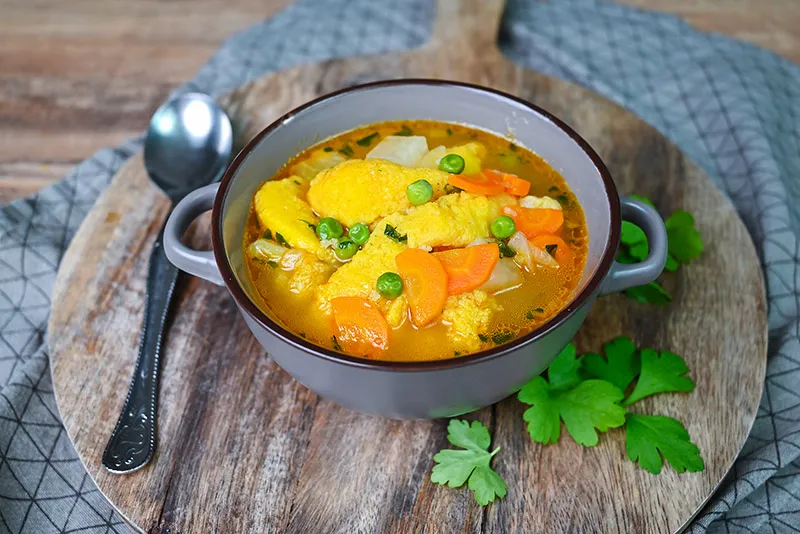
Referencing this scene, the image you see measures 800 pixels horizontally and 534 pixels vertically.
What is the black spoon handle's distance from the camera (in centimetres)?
244

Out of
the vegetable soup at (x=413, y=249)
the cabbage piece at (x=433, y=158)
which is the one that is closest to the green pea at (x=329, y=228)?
the vegetable soup at (x=413, y=249)

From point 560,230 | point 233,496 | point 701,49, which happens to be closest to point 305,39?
point 701,49

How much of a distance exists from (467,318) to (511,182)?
640 millimetres

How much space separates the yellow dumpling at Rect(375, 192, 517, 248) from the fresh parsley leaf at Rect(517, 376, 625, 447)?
1.79ft

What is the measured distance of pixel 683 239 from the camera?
297 centimetres

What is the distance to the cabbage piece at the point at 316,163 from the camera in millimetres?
2820

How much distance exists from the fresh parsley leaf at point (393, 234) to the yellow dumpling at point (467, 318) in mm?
260

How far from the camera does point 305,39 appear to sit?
185 inches

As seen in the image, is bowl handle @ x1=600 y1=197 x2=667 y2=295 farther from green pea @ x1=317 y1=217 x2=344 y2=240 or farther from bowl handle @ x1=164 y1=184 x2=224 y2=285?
bowl handle @ x1=164 y1=184 x2=224 y2=285

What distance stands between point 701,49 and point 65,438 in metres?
3.89

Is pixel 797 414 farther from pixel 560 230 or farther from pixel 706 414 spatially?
pixel 560 230

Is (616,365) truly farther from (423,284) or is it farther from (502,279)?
(423,284)

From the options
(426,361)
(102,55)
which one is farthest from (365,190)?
(102,55)

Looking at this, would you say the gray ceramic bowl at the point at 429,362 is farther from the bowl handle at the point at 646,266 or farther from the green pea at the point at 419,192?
the green pea at the point at 419,192
